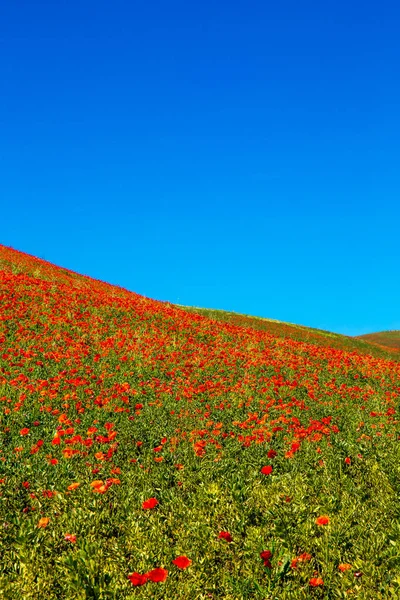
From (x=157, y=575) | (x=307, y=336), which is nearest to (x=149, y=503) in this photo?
(x=157, y=575)

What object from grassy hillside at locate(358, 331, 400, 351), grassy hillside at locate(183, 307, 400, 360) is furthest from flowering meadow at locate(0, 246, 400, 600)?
grassy hillside at locate(358, 331, 400, 351)

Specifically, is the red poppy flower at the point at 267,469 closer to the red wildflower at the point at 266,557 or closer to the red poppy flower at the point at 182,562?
the red wildflower at the point at 266,557

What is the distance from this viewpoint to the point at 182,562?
4.95m

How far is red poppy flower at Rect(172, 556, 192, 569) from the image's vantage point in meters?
4.90

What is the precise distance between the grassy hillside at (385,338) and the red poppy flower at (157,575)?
2586 inches

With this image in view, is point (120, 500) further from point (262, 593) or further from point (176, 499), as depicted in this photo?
point (262, 593)

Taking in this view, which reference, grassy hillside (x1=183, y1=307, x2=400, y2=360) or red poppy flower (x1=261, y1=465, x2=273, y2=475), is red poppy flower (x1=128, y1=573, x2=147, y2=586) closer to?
red poppy flower (x1=261, y1=465, x2=273, y2=475)

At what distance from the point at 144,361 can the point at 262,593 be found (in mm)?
9256

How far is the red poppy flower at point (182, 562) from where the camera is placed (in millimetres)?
4898

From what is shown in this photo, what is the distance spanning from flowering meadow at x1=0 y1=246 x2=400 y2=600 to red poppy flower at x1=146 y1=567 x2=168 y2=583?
12 mm

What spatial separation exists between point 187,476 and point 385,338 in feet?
229

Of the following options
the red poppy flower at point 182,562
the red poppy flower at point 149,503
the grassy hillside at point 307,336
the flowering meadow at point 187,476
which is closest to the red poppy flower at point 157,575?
the flowering meadow at point 187,476

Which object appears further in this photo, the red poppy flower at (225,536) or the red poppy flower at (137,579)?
the red poppy flower at (225,536)

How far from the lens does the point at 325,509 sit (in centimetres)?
610
